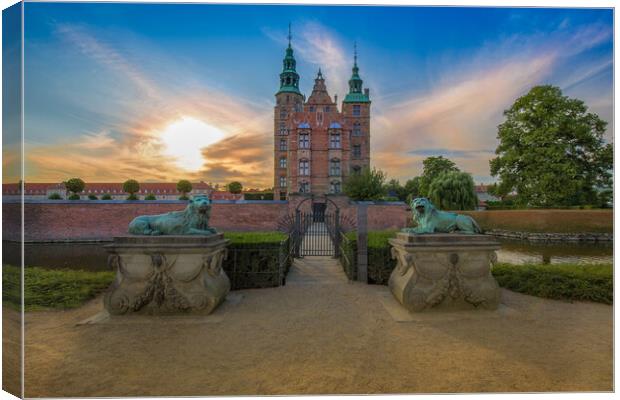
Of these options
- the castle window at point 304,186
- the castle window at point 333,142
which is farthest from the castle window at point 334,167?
the castle window at point 304,186

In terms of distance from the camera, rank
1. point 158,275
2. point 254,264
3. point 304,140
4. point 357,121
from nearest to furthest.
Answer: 1. point 158,275
2. point 254,264
3. point 304,140
4. point 357,121

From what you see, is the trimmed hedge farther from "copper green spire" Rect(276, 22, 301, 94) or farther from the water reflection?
"copper green spire" Rect(276, 22, 301, 94)

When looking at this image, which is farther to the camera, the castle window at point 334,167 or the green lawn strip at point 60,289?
the castle window at point 334,167

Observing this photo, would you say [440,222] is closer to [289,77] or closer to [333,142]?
[333,142]

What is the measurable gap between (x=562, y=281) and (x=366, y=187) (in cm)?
1957

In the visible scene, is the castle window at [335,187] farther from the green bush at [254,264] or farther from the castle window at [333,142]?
the green bush at [254,264]

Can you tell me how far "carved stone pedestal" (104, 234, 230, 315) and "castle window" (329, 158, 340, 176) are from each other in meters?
26.4

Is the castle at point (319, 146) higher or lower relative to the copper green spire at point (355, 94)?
lower

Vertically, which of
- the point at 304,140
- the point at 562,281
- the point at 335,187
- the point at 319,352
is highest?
the point at 304,140

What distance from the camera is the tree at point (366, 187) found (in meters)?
24.3

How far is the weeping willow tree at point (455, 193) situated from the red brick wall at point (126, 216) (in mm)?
6869

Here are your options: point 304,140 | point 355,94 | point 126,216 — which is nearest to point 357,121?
point 355,94

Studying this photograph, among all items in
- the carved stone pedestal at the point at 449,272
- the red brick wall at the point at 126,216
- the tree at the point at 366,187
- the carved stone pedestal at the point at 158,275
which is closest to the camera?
the carved stone pedestal at the point at 158,275

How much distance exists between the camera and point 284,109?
34.4m
